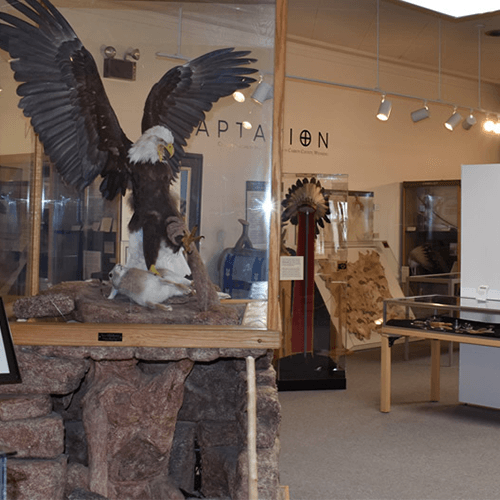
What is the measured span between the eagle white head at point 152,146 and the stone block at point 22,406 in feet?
3.97

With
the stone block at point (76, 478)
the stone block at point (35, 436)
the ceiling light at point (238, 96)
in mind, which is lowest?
the stone block at point (76, 478)

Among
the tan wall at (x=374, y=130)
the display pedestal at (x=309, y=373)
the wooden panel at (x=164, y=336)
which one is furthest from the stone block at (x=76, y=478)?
the tan wall at (x=374, y=130)

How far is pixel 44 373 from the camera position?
348cm

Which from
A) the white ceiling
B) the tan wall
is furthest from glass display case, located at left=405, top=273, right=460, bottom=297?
the white ceiling

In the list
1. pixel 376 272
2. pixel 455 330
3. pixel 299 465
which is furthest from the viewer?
pixel 376 272

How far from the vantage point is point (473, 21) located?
26.8 ft

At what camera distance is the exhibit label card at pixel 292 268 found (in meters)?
6.62

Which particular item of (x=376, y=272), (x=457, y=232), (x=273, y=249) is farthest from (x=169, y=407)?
(x=457, y=232)

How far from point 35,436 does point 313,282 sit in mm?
3752

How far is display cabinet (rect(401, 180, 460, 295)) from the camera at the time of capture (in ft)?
32.1

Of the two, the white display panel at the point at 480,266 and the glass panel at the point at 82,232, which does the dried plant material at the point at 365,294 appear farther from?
the glass panel at the point at 82,232

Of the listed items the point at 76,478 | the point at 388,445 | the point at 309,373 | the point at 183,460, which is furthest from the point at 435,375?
the point at 76,478

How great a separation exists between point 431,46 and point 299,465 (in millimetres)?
6196

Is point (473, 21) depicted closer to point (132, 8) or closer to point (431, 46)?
point (431, 46)
